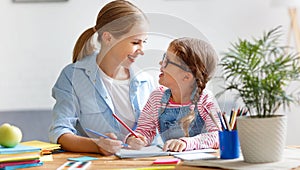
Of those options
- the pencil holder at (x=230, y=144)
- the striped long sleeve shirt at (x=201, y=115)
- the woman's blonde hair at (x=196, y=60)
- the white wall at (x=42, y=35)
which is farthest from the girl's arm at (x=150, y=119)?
the white wall at (x=42, y=35)

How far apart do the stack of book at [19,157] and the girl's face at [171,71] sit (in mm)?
481

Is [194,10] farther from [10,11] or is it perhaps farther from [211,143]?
[211,143]

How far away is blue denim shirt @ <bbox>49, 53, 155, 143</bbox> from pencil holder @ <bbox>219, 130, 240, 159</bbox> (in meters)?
0.46

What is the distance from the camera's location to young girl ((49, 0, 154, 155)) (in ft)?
6.46

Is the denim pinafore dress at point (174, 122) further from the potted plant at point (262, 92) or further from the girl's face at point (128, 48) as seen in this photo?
the potted plant at point (262, 92)

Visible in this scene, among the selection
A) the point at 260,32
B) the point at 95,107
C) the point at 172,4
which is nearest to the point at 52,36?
the point at 172,4

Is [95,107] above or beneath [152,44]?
beneath

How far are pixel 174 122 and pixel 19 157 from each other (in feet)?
1.73

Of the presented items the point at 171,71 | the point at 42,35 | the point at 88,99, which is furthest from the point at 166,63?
the point at 42,35

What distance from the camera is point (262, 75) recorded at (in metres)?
1.53

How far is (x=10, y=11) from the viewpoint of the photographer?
348 cm

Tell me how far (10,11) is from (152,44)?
1782 mm

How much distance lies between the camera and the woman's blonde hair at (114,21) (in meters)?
1.96

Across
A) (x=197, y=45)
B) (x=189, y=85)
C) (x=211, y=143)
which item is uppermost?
(x=197, y=45)
